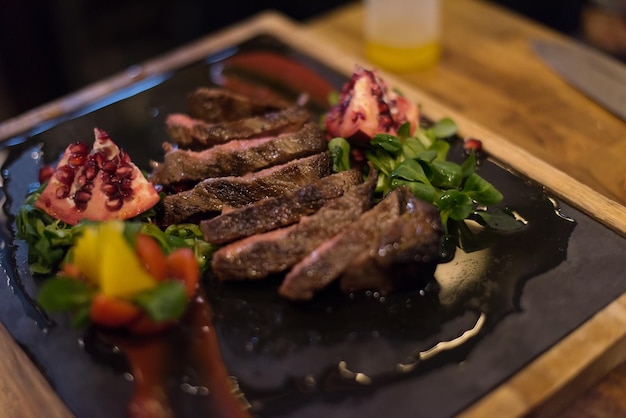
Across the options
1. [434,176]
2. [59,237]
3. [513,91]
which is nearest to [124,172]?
[59,237]

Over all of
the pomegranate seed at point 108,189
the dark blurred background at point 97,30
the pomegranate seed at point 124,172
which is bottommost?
the dark blurred background at point 97,30

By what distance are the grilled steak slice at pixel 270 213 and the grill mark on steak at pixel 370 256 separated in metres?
0.24

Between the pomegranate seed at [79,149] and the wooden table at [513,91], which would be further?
the wooden table at [513,91]

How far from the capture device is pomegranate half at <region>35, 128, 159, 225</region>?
2691 millimetres

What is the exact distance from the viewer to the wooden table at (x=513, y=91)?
3.26 m

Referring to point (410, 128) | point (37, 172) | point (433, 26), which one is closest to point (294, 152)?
point (410, 128)

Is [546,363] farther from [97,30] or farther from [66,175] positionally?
[97,30]

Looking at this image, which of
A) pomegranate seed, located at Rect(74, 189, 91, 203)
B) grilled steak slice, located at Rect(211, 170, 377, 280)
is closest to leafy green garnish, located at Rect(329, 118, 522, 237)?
grilled steak slice, located at Rect(211, 170, 377, 280)

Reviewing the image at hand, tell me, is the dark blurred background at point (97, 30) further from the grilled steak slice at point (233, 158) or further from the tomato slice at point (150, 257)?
the tomato slice at point (150, 257)

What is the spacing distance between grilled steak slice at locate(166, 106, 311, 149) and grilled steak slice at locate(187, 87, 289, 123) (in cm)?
11

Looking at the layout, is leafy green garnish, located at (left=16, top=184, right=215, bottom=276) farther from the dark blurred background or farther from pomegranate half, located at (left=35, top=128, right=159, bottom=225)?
the dark blurred background

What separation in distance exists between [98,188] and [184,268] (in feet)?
1.90

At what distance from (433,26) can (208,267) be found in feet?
7.11

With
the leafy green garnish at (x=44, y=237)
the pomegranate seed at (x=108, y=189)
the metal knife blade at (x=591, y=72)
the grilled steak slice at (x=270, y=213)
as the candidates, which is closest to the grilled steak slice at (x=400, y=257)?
the grilled steak slice at (x=270, y=213)
